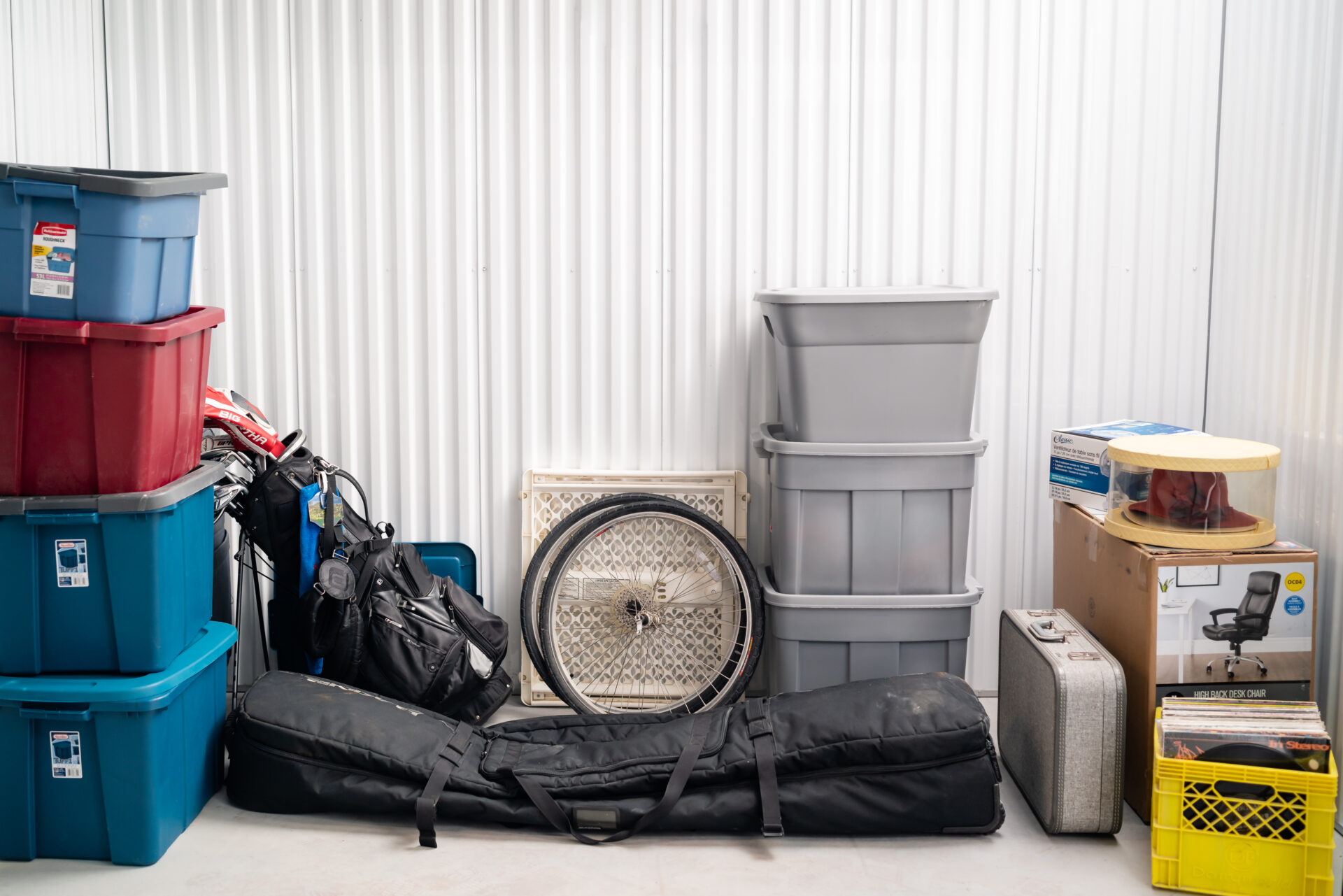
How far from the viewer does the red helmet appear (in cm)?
292

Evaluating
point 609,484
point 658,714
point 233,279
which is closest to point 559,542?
point 609,484

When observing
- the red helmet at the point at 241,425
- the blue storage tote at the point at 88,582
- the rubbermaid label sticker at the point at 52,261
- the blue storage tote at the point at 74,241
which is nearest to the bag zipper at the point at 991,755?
the blue storage tote at the point at 88,582

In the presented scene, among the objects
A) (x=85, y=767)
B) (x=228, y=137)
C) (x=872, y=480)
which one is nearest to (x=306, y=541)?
(x=85, y=767)

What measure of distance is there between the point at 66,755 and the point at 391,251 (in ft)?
5.54

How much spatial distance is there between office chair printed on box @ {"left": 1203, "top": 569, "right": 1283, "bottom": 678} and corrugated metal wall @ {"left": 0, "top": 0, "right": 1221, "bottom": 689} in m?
0.90

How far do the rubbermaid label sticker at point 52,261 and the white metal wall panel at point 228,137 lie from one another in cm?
112

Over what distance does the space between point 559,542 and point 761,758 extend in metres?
1.07

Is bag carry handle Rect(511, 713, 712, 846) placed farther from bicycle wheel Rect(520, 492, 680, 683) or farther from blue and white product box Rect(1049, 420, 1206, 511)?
blue and white product box Rect(1049, 420, 1206, 511)

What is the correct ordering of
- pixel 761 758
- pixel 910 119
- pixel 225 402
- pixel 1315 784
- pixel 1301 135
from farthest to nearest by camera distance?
1. pixel 910 119
2. pixel 225 402
3. pixel 1301 135
4. pixel 761 758
5. pixel 1315 784

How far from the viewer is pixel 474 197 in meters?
3.38

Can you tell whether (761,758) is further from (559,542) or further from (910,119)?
(910,119)

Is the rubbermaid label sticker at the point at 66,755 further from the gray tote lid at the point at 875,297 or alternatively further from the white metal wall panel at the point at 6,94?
the gray tote lid at the point at 875,297

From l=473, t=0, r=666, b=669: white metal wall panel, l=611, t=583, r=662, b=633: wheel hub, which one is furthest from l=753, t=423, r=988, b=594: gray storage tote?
l=473, t=0, r=666, b=669: white metal wall panel

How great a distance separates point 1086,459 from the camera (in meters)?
3.00
